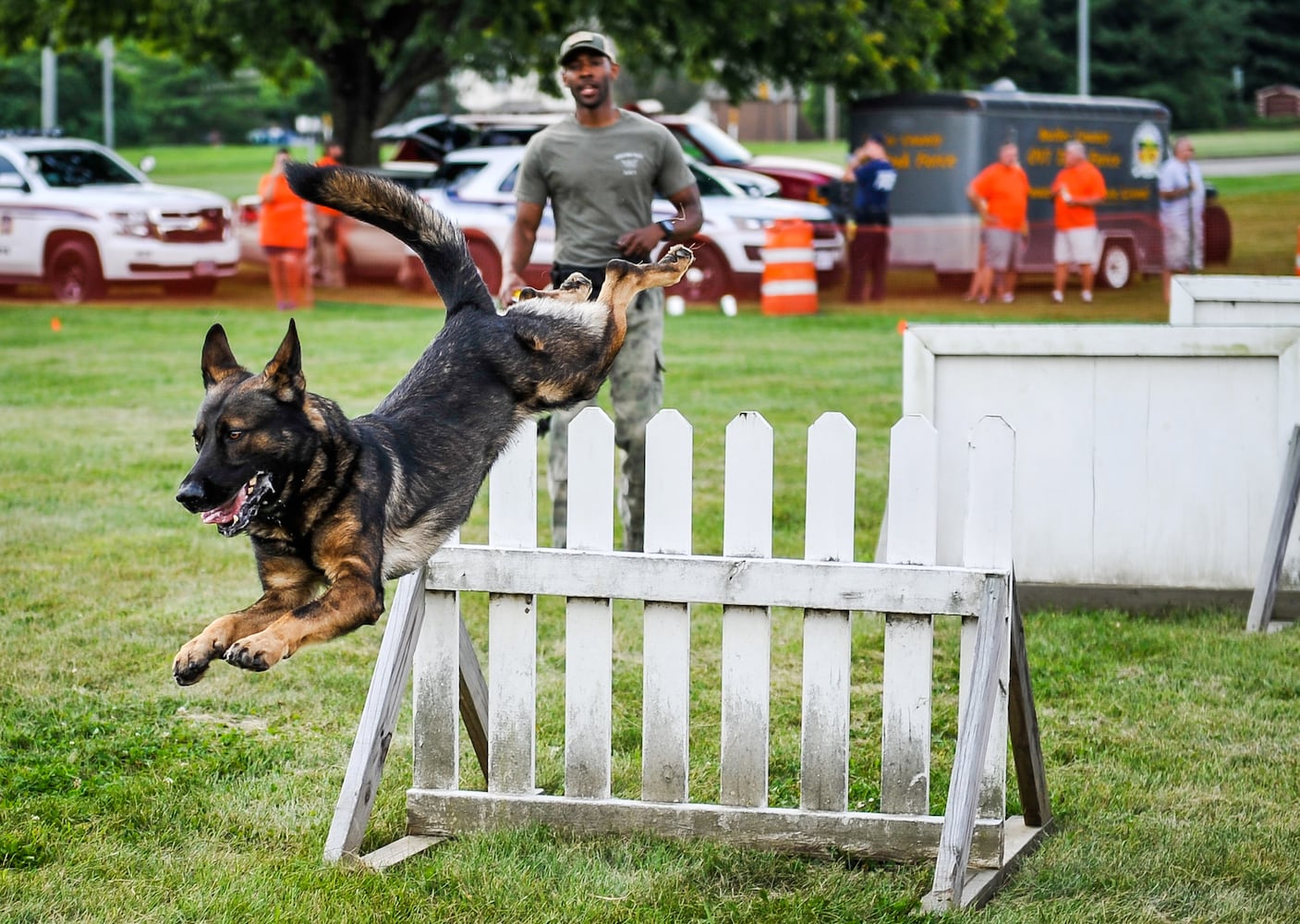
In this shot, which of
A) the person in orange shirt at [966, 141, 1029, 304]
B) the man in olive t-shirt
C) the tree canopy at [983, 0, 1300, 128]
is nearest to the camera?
the man in olive t-shirt

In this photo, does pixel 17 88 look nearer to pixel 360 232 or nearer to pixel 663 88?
pixel 663 88

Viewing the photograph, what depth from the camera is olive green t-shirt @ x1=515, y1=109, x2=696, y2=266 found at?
590cm

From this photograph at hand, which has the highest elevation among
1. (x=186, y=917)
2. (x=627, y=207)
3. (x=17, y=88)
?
(x=17, y=88)

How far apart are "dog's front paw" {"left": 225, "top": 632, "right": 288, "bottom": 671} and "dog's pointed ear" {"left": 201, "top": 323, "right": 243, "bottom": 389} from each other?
0.55 metres

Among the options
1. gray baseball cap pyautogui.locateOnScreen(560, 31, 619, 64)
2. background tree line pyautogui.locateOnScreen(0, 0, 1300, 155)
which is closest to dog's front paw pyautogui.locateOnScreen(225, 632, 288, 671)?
gray baseball cap pyautogui.locateOnScreen(560, 31, 619, 64)

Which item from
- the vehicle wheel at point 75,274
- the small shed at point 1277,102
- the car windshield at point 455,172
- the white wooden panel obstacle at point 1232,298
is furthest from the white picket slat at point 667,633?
the small shed at point 1277,102

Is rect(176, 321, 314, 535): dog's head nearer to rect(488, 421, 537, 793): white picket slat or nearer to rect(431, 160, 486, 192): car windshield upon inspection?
rect(488, 421, 537, 793): white picket slat

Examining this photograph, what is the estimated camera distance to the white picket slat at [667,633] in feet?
12.8

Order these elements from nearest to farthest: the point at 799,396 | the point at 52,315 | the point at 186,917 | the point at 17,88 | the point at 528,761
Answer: the point at 186,917 < the point at 528,761 < the point at 799,396 < the point at 52,315 < the point at 17,88

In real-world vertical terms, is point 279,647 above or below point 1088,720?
above

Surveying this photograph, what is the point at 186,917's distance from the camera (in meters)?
3.63

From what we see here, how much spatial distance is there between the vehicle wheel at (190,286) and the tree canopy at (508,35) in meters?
3.85

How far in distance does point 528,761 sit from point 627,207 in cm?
256

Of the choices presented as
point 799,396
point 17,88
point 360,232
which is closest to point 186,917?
point 799,396
